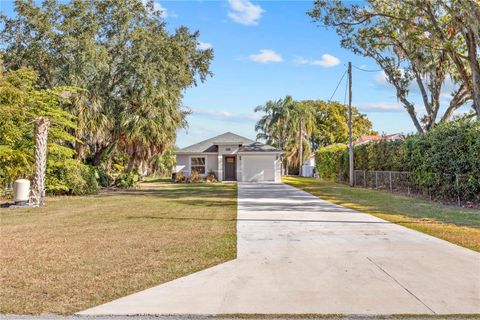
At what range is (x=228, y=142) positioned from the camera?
32.4 metres

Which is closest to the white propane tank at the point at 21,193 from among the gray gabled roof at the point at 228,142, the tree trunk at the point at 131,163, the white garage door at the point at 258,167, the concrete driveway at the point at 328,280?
the concrete driveway at the point at 328,280

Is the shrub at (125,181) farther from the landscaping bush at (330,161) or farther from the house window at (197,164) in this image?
the landscaping bush at (330,161)

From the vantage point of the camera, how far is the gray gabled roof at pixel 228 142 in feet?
104

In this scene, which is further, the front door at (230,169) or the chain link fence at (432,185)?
Result: the front door at (230,169)

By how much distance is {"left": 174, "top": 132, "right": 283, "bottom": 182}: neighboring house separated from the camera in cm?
3173

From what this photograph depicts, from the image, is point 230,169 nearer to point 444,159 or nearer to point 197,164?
point 197,164

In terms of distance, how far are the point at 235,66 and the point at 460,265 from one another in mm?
15861

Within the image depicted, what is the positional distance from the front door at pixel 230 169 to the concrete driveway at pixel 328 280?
26107mm

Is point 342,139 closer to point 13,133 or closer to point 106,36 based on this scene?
point 106,36

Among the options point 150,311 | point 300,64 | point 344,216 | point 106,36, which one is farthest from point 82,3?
point 150,311

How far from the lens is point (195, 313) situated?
4.06 m

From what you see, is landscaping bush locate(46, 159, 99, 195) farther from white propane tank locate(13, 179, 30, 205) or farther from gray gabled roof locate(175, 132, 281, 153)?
gray gabled roof locate(175, 132, 281, 153)

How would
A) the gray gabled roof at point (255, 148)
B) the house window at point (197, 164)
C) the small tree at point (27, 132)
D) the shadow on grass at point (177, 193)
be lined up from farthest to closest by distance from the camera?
1. the house window at point (197, 164)
2. the gray gabled roof at point (255, 148)
3. the shadow on grass at point (177, 193)
4. the small tree at point (27, 132)

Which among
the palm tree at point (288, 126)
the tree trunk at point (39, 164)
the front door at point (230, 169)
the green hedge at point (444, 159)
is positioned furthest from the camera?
the palm tree at point (288, 126)
